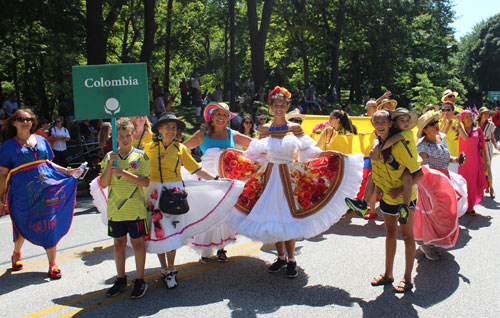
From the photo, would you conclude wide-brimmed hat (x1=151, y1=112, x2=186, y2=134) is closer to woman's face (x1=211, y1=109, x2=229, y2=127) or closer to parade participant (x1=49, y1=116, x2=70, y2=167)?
woman's face (x1=211, y1=109, x2=229, y2=127)

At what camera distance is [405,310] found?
4.43 m

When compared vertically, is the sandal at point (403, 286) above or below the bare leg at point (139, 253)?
below

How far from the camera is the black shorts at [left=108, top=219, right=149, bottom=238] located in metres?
4.68

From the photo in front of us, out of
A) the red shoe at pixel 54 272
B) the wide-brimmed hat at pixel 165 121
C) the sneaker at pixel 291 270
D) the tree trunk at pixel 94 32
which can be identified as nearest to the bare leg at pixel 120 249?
the red shoe at pixel 54 272

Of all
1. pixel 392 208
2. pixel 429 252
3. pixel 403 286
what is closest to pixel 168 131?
pixel 392 208

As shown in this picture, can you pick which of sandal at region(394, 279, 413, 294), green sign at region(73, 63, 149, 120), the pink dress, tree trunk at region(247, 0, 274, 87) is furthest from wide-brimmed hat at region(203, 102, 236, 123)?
tree trunk at region(247, 0, 274, 87)

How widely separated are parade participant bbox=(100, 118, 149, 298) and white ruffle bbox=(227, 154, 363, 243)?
1092 mm

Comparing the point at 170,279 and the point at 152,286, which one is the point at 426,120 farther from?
the point at 152,286

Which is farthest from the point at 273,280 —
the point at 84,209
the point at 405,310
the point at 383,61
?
the point at 383,61

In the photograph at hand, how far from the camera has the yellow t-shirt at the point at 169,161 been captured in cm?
494

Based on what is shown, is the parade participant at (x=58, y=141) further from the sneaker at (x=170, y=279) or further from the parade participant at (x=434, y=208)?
the parade participant at (x=434, y=208)

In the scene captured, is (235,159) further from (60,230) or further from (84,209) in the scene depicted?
(84,209)

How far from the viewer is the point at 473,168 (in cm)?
870

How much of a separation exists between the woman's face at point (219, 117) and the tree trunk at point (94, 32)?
1240cm
